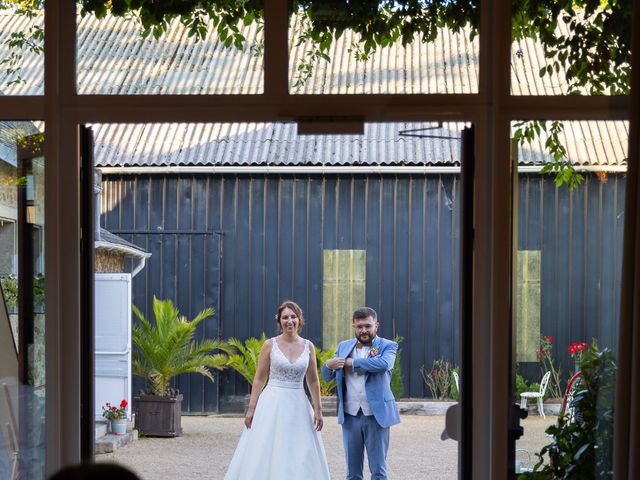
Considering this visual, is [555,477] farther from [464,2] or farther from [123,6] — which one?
[123,6]

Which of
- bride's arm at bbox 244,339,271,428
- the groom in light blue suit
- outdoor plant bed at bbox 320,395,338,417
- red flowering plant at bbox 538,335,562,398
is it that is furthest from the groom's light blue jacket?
outdoor plant bed at bbox 320,395,338,417

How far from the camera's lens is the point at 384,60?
3273mm

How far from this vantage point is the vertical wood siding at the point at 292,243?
10.9m

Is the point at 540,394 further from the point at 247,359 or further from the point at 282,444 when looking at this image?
the point at 247,359

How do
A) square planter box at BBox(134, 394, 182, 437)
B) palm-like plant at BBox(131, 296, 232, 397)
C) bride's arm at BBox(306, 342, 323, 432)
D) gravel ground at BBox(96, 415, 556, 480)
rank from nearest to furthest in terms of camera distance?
bride's arm at BBox(306, 342, 323, 432) < gravel ground at BBox(96, 415, 556, 480) < square planter box at BBox(134, 394, 182, 437) < palm-like plant at BBox(131, 296, 232, 397)

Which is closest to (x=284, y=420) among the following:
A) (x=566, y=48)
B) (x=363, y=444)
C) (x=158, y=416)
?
(x=363, y=444)

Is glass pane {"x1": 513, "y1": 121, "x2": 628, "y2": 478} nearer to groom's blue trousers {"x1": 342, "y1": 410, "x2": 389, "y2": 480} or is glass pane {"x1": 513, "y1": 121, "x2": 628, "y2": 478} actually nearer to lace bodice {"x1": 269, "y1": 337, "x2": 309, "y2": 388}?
groom's blue trousers {"x1": 342, "y1": 410, "x2": 389, "y2": 480}

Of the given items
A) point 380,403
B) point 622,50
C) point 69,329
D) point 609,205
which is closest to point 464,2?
point 622,50

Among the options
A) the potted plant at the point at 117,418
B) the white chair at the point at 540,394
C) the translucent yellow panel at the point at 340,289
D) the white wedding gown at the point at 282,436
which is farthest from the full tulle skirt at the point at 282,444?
the translucent yellow panel at the point at 340,289

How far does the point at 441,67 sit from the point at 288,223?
25.5ft

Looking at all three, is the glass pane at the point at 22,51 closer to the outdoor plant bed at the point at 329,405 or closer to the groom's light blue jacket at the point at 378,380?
the groom's light blue jacket at the point at 378,380

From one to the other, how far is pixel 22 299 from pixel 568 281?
6.32ft

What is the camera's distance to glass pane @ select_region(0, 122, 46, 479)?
330cm

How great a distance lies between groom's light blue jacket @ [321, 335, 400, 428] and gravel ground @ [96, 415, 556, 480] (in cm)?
118
